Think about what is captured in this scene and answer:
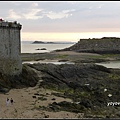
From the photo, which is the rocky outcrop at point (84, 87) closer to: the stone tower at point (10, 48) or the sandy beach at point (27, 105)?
the sandy beach at point (27, 105)

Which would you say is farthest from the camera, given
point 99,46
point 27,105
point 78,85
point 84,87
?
point 99,46

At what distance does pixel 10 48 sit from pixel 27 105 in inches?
326

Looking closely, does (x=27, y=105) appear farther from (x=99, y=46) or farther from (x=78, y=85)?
(x=99, y=46)

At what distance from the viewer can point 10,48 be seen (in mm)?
27953

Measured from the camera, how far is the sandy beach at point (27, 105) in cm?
1888

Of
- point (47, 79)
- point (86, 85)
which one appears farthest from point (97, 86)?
point (47, 79)

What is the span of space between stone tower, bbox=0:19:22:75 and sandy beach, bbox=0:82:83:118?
110 inches

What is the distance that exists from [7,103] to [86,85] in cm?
1022

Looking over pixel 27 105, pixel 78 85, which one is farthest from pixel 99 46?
pixel 27 105

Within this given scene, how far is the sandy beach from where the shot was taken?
743 inches

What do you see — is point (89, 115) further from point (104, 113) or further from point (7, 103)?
point (7, 103)

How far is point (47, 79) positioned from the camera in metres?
30.4

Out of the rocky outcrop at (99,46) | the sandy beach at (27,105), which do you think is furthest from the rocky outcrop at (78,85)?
the rocky outcrop at (99,46)

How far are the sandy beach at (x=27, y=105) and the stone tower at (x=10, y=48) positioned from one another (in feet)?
9.14
